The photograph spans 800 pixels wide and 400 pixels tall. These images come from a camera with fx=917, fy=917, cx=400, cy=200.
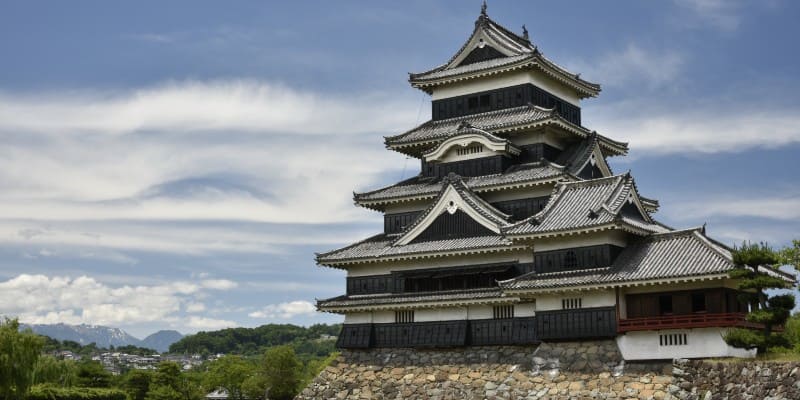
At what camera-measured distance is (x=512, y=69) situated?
151 feet

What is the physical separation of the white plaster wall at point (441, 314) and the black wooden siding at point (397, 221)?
5.66 m

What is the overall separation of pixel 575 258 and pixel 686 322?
215 inches

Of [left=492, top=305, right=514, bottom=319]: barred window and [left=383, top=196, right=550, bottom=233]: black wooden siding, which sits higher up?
[left=383, top=196, right=550, bottom=233]: black wooden siding

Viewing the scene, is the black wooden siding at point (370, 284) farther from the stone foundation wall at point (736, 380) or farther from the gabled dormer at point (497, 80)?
the stone foundation wall at point (736, 380)

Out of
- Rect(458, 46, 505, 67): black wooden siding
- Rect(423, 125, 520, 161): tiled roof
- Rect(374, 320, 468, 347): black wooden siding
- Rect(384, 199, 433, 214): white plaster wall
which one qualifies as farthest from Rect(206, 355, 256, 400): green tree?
Rect(458, 46, 505, 67): black wooden siding

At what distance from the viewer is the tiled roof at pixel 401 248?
40.4 metres

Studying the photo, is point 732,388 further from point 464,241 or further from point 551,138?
point 551,138

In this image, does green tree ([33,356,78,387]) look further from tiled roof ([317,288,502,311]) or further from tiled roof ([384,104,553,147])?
tiled roof ([384,104,553,147])

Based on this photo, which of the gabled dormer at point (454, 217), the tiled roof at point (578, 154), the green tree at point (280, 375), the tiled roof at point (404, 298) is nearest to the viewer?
the tiled roof at point (404, 298)

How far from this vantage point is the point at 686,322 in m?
33.1

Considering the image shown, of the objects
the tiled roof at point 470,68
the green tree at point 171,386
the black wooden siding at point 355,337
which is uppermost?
the tiled roof at point 470,68

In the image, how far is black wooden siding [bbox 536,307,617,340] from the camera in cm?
3519

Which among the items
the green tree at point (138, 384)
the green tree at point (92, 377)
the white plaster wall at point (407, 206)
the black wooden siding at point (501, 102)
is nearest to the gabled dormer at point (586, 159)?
the black wooden siding at point (501, 102)

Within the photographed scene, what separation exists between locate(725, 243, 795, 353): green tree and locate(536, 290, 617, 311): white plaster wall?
5056 mm
